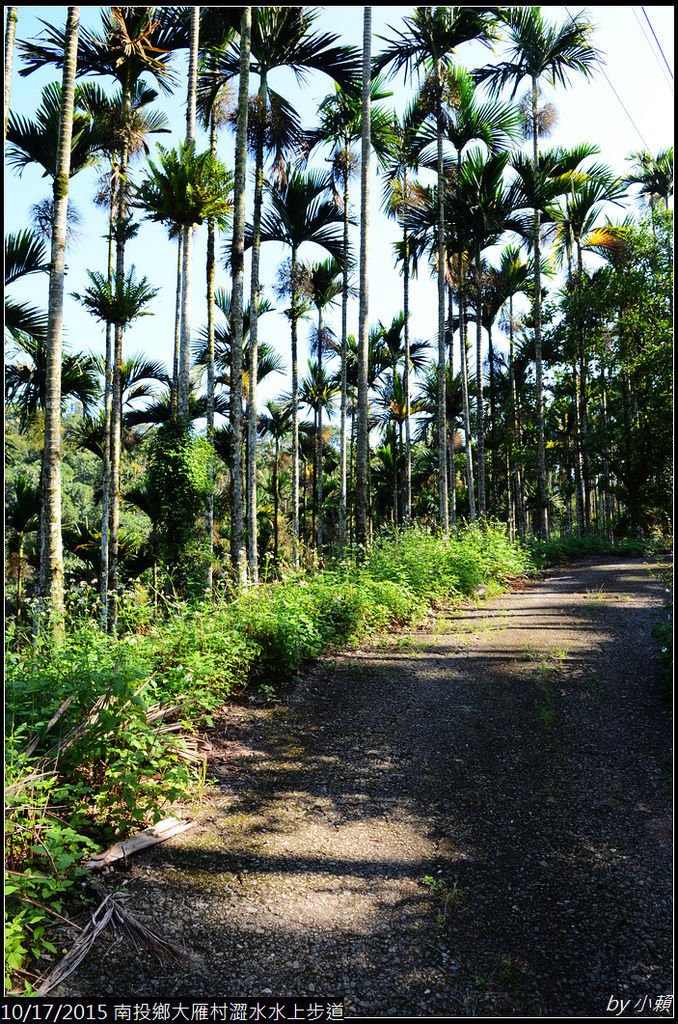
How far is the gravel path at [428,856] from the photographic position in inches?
90.1

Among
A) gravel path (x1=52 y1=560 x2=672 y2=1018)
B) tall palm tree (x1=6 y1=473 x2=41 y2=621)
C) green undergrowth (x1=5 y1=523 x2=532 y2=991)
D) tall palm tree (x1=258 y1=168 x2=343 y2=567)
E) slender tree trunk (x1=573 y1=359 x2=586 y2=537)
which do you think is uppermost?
tall palm tree (x1=258 y1=168 x2=343 y2=567)

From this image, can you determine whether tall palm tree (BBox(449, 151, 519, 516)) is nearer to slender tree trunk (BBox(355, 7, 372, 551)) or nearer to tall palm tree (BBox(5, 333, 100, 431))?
slender tree trunk (BBox(355, 7, 372, 551))

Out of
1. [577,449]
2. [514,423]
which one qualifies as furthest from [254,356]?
[514,423]

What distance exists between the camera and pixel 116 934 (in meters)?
2.38

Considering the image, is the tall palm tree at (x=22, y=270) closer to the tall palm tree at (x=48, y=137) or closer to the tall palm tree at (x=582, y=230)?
the tall palm tree at (x=48, y=137)

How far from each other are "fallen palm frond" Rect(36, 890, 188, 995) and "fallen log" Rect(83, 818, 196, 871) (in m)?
0.21

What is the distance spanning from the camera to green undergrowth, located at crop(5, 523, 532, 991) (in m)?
2.44

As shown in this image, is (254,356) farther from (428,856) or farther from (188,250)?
(428,856)

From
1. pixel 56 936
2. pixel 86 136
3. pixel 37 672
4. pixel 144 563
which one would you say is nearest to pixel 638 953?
pixel 56 936

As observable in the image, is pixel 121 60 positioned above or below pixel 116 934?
above

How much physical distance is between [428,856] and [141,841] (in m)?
1.47

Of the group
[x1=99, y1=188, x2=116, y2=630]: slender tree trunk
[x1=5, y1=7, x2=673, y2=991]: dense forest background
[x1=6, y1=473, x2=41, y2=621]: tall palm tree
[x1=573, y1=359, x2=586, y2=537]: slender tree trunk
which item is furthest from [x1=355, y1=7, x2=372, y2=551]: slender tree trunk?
[x1=573, y1=359, x2=586, y2=537]: slender tree trunk

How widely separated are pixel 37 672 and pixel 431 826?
2395mm

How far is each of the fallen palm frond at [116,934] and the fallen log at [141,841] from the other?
0.21m
